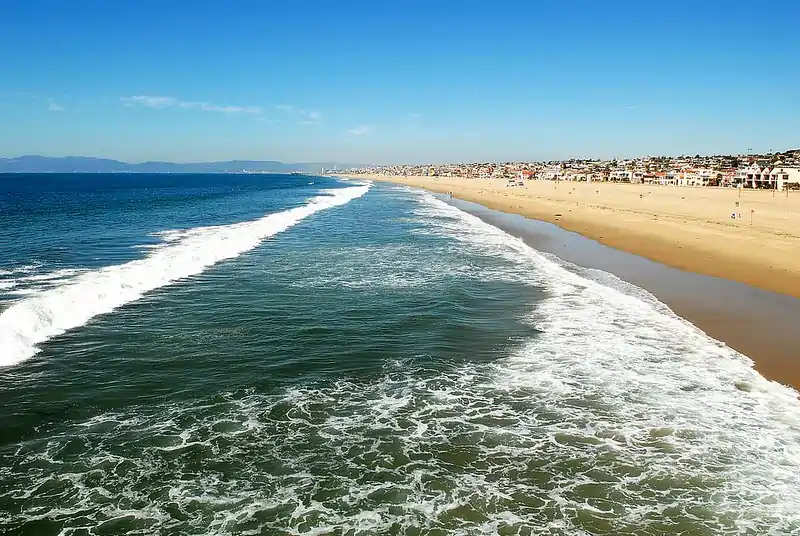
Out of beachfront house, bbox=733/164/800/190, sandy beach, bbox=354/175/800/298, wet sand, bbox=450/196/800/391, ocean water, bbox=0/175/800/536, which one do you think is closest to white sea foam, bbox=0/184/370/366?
ocean water, bbox=0/175/800/536

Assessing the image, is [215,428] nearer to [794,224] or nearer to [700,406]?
[700,406]

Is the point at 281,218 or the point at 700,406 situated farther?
the point at 281,218

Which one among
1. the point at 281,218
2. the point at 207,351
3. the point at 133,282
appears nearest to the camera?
the point at 207,351

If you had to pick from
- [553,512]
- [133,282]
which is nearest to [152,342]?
[133,282]

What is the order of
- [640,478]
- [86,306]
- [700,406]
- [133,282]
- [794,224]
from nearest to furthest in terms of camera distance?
[640,478], [700,406], [86,306], [133,282], [794,224]

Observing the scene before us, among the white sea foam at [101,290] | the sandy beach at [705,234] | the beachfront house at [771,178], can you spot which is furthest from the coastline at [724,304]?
the beachfront house at [771,178]

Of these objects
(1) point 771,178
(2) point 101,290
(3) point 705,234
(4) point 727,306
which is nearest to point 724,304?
(4) point 727,306
